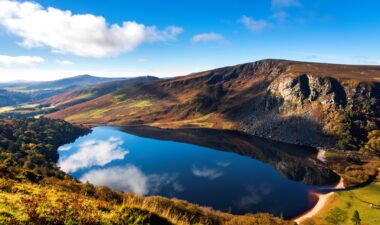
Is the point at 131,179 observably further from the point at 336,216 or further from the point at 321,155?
the point at 321,155

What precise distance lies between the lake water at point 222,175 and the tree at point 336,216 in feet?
31.9

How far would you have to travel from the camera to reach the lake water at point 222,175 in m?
112

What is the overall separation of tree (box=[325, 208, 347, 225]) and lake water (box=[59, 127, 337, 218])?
31.9 feet

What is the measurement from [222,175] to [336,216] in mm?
62152

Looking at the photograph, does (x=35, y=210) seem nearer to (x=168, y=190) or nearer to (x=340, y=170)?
(x=168, y=190)

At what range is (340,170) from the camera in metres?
143

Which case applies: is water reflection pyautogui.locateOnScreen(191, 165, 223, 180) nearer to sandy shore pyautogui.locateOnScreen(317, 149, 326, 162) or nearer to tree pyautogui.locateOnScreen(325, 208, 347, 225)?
tree pyautogui.locateOnScreen(325, 208, 347, 225)

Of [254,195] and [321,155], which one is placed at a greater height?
[254,195]

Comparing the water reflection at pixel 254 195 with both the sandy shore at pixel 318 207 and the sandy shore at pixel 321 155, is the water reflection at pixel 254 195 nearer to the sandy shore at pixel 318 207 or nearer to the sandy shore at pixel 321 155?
the sandy shore at pixel 318 207

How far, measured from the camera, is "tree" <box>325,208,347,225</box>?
3541 inches

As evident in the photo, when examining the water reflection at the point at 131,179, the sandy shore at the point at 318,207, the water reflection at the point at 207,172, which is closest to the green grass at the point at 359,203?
the sandy shore at the point at 318,207

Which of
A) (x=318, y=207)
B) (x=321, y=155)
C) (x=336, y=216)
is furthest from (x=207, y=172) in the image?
(x=321, y=155)

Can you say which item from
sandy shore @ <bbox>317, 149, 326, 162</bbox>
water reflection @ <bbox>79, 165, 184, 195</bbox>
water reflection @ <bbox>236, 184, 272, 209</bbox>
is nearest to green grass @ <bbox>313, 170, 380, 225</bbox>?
water reflection @ <bbox>236, 184, 272, 209</bbox>

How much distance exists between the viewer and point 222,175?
146 m
